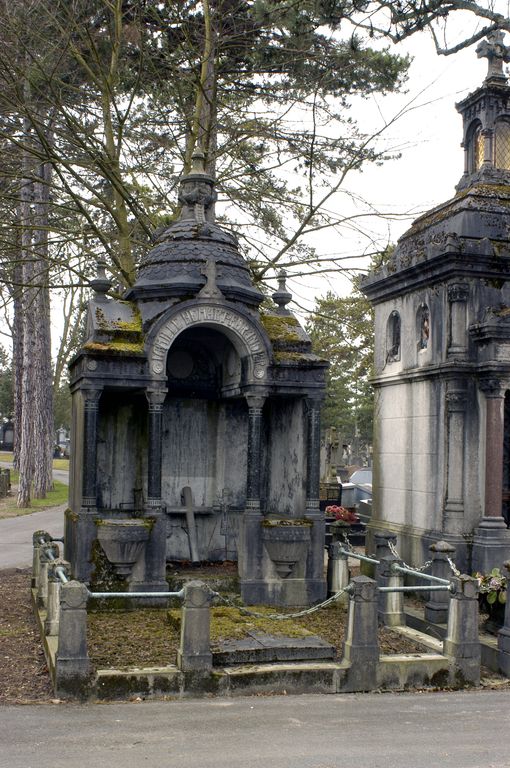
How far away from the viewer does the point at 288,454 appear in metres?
12.1

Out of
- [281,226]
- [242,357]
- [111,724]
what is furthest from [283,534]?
[281,226]

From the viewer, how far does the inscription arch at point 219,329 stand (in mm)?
10922

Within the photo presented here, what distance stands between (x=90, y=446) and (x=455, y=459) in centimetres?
485

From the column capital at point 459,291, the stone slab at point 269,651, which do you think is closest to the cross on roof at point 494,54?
the column capital at point 459,291

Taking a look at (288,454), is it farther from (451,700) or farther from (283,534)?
(451,700)

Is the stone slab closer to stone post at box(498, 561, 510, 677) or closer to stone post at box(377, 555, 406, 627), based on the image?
stone post at box(498, 561, 510, 677)

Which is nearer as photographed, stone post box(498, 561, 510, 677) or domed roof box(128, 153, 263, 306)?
stone post box(498, 561, 510, 677)

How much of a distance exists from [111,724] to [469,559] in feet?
20.5

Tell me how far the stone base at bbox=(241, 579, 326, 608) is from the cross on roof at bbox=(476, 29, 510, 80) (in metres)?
8.10

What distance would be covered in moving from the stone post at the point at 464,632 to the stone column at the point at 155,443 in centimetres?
405

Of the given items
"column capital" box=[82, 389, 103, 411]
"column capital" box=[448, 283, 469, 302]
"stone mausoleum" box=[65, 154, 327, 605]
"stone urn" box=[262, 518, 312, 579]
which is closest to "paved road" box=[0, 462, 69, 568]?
"stone mausoleum" box=[65, 154, 327, 605]

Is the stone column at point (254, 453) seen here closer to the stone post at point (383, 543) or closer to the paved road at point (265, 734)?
the stone post at point (383, 543)

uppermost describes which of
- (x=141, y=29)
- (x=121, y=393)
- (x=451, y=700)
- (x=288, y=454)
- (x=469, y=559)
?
(x=141, y=29)

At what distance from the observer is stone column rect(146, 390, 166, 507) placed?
1095cm
